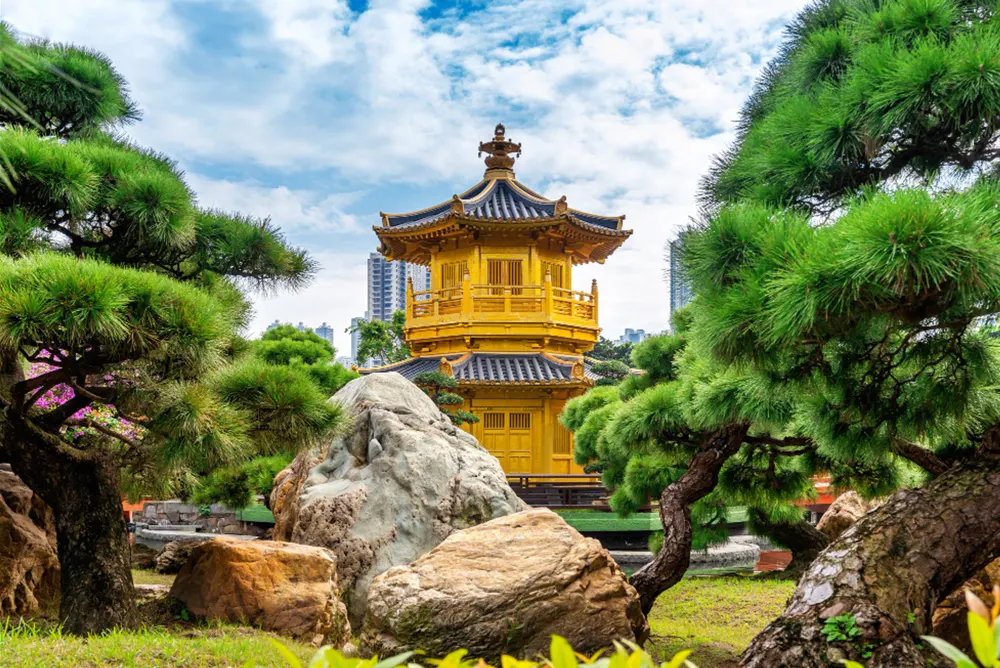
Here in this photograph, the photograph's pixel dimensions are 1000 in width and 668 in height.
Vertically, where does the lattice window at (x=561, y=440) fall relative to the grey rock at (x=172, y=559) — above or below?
above

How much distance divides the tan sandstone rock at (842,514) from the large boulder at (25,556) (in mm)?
8669

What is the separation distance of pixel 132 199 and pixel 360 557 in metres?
3.29

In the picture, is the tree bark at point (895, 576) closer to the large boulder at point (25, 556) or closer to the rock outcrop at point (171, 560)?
the large boulder at point (25, 556)

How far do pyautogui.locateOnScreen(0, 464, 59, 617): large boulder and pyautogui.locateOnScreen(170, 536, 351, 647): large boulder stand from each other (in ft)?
3.50

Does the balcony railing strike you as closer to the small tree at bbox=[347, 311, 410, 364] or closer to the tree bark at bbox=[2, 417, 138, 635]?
the small tree at bbox=[347, 311, 410, 364]

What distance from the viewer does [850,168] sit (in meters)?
3.98

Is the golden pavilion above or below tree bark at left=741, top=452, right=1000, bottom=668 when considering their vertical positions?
above

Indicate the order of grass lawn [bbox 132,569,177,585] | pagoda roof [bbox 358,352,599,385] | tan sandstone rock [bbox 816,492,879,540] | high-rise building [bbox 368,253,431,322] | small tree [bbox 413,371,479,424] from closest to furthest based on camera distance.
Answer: grass lawn [bbox 132,569,177,585]
tan sandstone rock [bbox 816,492,879,540]
small tree [bbox 413,371,479,424]
pagoda roof [bbox 358,352,599,385]
high-rise building [bbox 368,253,431,322]

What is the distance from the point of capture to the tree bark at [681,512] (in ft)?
22.1

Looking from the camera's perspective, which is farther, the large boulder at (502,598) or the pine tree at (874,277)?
the large boulder at (502,598)

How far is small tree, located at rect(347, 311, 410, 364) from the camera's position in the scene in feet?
79.7

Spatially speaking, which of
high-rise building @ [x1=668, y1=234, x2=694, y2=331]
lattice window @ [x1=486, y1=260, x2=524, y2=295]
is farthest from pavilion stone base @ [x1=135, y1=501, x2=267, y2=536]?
high-rise building @ [x1=668, y1=234, x2=694, y2=331]

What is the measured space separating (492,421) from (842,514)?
9.02 meters

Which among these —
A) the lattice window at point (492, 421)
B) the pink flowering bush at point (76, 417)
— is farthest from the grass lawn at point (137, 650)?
the lattice window at point (492, 421)
